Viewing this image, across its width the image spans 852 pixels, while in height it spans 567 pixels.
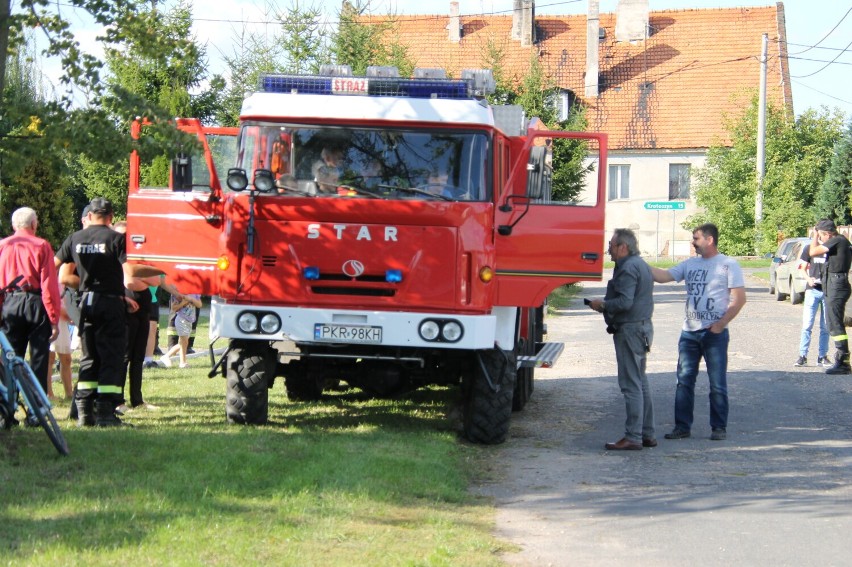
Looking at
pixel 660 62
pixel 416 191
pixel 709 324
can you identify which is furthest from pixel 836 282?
pixel 660 62

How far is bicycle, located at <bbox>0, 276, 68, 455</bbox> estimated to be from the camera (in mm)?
8328

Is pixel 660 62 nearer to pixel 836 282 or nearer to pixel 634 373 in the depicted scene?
pixel 836 282

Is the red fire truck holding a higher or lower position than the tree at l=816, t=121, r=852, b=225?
lower

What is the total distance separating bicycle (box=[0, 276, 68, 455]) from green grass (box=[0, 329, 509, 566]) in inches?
6.2

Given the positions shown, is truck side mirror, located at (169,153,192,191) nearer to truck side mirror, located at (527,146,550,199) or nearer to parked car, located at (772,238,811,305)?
truck side mirror, located at (527,146,550,199)

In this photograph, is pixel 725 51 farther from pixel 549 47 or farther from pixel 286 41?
pixel 286 41

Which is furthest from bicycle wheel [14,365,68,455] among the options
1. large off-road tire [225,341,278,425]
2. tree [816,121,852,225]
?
tree [816,121,852,225]

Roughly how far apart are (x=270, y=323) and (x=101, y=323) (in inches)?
57.4

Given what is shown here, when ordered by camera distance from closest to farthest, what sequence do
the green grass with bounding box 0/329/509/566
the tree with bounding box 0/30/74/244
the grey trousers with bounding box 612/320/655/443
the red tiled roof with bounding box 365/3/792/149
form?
the green grass with bounding box 0/329/509/566 → the tree with bounding box 0/30/74/244 → the grey trousers with bounding box 612/320/655/443 → the red tiled roof with bounding box 365/3/792/149

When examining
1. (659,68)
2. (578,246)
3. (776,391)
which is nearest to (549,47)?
(659,68)

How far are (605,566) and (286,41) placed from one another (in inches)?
665

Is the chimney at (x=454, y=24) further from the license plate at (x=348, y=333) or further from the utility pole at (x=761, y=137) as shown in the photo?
the license plate at (x=348, y=333)

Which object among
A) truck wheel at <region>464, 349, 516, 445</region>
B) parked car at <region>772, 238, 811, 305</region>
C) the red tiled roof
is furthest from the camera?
the red tiled roof

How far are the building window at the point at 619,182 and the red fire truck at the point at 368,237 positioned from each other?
153 ft
